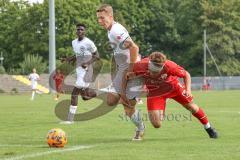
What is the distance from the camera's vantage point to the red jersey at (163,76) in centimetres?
1166

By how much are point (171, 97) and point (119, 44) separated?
1.34 meters

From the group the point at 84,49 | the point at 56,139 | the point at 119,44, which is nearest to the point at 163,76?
the point at 119,44

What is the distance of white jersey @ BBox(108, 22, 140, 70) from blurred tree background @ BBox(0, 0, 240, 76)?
71.8 meters

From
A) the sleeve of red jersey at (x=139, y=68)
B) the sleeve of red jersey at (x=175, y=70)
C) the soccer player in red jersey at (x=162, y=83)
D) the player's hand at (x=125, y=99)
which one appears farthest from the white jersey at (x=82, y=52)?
the sleeve of red jersey at (x=175, y=70)

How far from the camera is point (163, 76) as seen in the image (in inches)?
464

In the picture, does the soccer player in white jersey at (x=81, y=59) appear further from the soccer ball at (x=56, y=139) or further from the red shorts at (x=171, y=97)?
the soccer ball at (x=56, y=139)

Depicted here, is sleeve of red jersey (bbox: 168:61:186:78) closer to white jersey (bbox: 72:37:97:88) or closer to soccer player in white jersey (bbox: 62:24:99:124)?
soccer player in white jersey (bbox: 62:24:99:124)

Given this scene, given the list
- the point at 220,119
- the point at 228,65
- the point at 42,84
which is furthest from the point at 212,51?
the point at 220,119

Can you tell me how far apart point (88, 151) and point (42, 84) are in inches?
1984

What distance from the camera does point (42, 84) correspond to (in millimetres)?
60062

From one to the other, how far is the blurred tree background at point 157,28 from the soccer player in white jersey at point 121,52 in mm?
71816

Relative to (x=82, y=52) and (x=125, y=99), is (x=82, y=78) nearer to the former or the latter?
(x=82, y=52)

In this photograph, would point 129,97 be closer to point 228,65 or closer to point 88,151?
point 88,151

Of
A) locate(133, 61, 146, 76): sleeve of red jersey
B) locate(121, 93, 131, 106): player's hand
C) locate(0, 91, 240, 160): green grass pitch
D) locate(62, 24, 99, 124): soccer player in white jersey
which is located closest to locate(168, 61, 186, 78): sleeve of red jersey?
locate(133, 61, 146, 76): sleeve of red jersey
